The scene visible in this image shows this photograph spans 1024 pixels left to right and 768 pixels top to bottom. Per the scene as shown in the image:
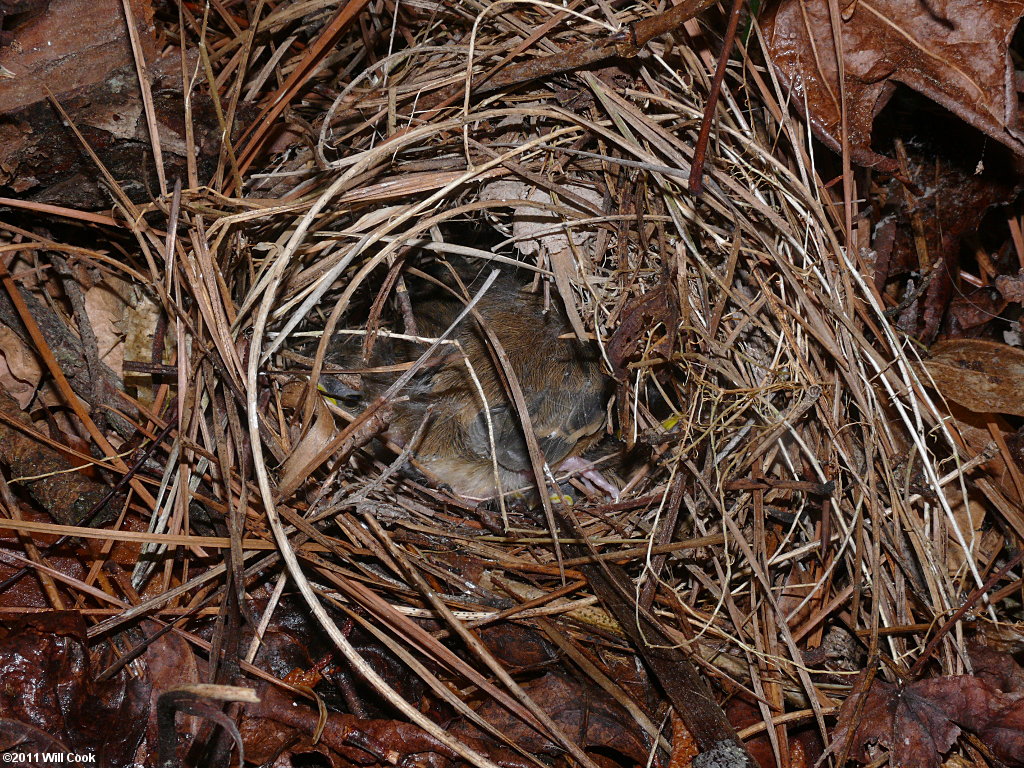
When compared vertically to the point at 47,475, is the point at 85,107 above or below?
above

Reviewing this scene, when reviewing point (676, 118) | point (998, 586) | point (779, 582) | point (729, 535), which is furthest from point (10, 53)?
point (998, 586)

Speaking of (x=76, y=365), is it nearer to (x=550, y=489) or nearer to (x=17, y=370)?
(x=17, y=370)

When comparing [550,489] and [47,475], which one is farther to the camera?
[550,489]

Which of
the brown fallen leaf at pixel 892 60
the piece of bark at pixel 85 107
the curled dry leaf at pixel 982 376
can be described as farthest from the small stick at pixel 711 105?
the piece of bark at pixel 85 107

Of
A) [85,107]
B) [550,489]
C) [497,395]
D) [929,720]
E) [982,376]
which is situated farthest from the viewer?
[497,395]

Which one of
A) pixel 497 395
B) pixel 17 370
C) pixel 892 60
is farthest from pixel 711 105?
pixel 17 370

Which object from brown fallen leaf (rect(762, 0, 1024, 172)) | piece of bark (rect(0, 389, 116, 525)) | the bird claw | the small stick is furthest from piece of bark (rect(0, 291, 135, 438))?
brown fallen leaf (rect(762, 0, 1024, 172))

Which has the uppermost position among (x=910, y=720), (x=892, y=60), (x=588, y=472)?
(x=892, y=60)
